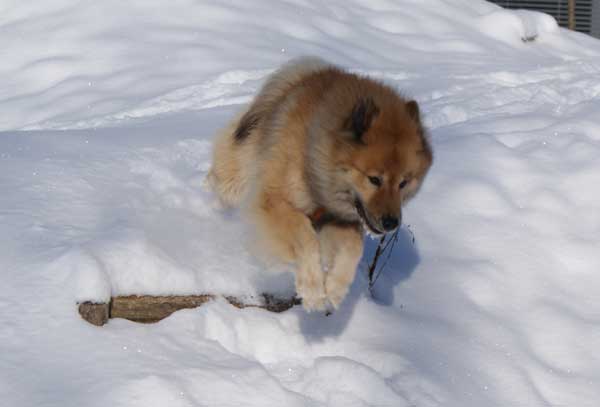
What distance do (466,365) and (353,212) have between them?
79cm

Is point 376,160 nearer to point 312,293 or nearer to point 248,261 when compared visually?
point 312,293

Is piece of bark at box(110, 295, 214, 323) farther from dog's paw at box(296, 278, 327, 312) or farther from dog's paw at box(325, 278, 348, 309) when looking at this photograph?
dog's paw at box(325, 278, 348, 309)

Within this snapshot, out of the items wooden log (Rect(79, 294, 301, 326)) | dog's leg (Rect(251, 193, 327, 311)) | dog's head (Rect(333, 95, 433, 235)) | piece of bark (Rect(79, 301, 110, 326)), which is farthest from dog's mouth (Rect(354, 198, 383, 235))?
piece of bark (Rect(79, 301, 110, 326))

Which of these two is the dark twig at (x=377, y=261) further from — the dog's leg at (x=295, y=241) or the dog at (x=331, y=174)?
the dog's leg at (x=295, y=241)

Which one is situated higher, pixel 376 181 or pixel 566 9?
pixel 376 181

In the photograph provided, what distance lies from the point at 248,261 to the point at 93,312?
897 mm

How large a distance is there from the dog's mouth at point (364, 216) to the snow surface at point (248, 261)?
1.51 ft

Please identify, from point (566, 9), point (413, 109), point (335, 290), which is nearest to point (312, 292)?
point (335, 290)

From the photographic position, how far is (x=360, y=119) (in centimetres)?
341

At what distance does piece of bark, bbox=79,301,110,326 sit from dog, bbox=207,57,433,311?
2.71ft

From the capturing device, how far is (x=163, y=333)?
125 inches

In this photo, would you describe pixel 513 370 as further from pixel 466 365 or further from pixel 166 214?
pixel 166 214

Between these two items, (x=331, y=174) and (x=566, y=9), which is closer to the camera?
(x=331, y=174)

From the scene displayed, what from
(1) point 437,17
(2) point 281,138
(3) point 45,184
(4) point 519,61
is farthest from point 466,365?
(1) point 437,17
